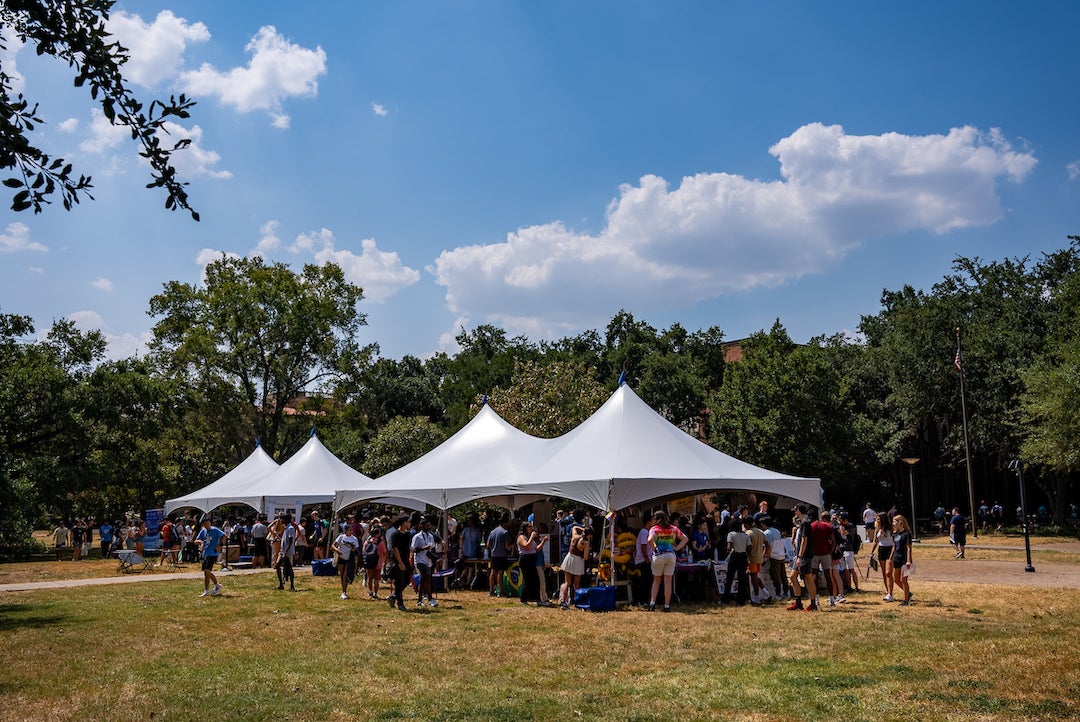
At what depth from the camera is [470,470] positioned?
18.1 metres

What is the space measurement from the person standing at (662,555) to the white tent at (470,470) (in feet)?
8.89

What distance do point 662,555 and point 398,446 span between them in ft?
92.6

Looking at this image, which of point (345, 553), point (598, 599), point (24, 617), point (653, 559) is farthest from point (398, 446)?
point (653, 559)

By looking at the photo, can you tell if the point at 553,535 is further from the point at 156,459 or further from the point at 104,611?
the point at 156,459

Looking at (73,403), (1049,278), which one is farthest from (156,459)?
(1049,278)

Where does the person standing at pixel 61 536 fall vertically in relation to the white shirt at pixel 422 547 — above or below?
below

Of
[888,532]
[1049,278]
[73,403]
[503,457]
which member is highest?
[1049,278]

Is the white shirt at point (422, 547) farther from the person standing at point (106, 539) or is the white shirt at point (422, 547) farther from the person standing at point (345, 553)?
the person standing at point (106, 539)

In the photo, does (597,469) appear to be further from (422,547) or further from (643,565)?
(422,547)

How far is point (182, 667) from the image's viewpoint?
29.0ft

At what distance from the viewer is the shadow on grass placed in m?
12.0

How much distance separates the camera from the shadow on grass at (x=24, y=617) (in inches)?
474

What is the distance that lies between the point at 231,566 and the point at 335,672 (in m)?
16.6

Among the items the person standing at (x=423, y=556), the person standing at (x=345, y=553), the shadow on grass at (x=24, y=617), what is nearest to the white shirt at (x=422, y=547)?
the person standing at (x=423, y=556)
